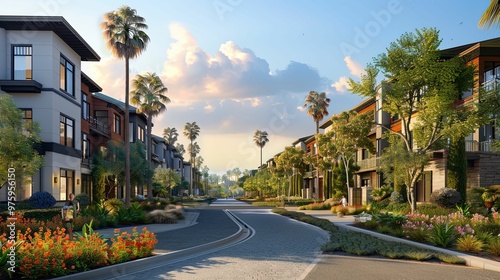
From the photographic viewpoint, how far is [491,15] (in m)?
16.5

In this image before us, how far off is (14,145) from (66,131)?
1150 cm

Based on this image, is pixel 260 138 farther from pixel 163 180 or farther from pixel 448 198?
pixel 448 198

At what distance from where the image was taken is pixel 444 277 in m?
10.2

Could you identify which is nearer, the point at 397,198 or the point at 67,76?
the point at 67,76

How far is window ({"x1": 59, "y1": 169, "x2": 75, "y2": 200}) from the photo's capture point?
30861 millimetres

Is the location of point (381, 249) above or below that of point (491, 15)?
below

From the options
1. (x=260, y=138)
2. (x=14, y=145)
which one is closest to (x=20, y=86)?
(x=14, y=145)

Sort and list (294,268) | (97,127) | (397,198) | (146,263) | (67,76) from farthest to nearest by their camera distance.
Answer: (97,127)
(397,198)
(67,76)
(146,263)
(294,268)

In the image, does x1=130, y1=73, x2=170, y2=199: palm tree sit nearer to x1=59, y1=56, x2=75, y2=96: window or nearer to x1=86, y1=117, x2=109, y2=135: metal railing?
x1=86, y1=117, x2=109, y2=135: metal railing

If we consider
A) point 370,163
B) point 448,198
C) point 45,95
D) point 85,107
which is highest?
point 85,107

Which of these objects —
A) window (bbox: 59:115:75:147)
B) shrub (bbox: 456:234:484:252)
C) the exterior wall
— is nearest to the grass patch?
shrub (bbox: 456:234:484:252)

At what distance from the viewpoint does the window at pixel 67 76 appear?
30.8 meters

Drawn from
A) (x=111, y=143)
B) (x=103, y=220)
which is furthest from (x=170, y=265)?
(x=111, y=143)

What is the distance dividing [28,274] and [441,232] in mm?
12054
